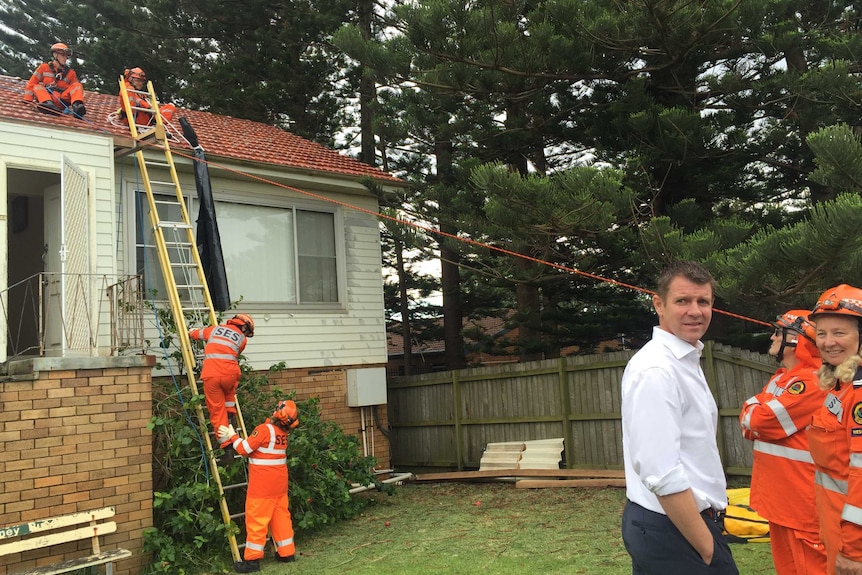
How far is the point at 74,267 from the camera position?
757 centimetres

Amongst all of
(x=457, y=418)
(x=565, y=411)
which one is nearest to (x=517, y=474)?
(x=565, y=411)

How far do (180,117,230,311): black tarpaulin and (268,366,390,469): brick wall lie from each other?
1.73 meters

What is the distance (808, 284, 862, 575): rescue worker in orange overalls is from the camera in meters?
3.09

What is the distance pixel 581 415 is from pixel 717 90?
200 inches

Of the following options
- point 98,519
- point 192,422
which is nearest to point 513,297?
point 192,422

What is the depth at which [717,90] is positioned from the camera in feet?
35.4

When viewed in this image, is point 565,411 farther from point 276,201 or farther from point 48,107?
point 48,107

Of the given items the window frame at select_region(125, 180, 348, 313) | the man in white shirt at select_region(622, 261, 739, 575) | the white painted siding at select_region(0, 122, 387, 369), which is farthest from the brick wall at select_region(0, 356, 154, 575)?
the man in white shirt at select_region(622, 261, 739, 575)

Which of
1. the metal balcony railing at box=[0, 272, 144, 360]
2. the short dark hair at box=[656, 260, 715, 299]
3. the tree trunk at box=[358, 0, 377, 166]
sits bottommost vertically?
the short dark hair at box=[656, 260, 715, 299]

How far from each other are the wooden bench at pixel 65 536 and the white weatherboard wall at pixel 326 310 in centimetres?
295

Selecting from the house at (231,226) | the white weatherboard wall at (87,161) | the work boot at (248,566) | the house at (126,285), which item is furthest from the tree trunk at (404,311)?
the work boot at (248,566)

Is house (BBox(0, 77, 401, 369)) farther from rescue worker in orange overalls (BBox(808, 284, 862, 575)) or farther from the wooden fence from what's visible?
rescue worker in orange overalls (BBox(808, 284, 862, 575))

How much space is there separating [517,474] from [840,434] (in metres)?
7.23

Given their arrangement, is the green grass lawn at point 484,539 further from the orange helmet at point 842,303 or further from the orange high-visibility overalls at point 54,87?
the orange high-visibility overalls at point 54,87
